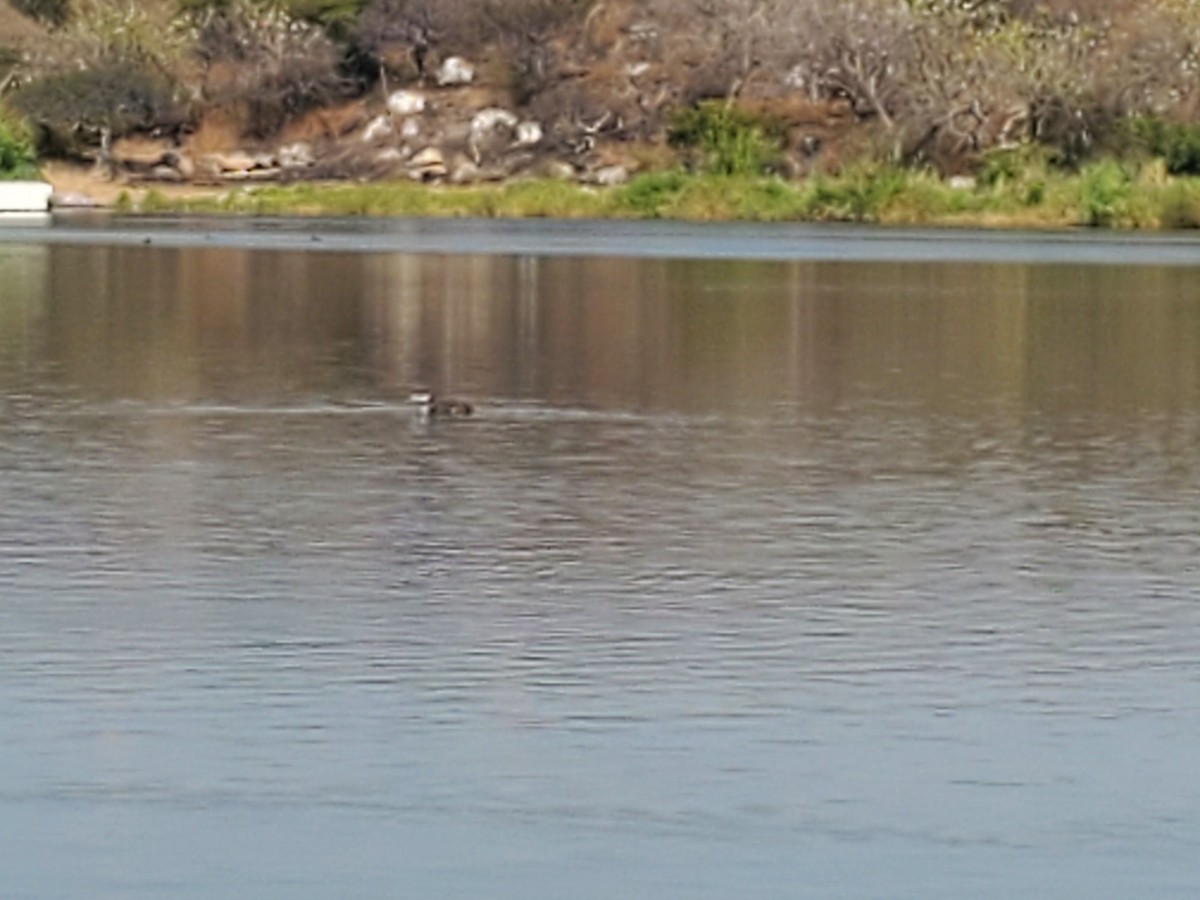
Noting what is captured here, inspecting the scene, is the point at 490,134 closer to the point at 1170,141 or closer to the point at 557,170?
the point at 557,170

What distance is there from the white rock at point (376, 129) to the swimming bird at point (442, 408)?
6193 cm

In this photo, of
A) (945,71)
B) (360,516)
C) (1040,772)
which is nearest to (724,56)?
(945,71)

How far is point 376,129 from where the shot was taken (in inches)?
3268

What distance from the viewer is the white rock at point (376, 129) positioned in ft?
271

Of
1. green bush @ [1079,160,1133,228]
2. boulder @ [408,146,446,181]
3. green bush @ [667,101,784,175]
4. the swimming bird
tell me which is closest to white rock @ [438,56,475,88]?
boulder @ [408,146,446,181]

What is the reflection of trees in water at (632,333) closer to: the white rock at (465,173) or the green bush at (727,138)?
the green bush at (727,138)

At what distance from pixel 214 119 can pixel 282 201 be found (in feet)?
32.7

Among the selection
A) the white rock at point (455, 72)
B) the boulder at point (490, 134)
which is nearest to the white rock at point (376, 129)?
the boulder at point (490, 134)

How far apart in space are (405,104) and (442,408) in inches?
2513

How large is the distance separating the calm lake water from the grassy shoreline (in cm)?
4275

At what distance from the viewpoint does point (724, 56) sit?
83.8 metres

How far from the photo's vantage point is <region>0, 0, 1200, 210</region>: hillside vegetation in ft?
254

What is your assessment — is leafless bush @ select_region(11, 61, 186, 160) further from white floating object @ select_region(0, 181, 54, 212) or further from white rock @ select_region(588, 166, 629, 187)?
white floating object @ select_region(0, 181, 54, 212)

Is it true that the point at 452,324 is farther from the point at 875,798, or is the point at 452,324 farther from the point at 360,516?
the point at 875,798
